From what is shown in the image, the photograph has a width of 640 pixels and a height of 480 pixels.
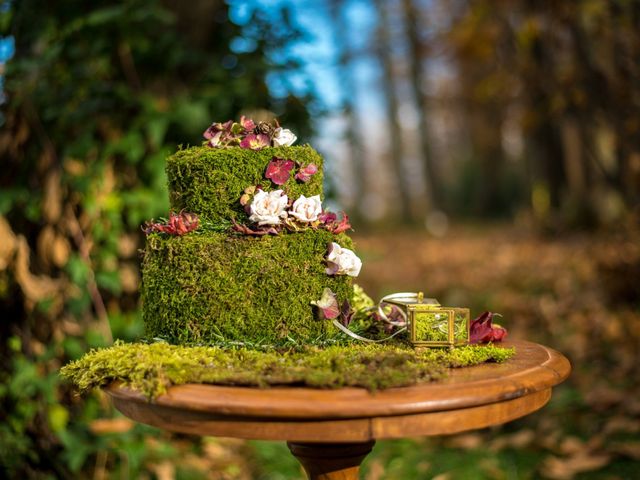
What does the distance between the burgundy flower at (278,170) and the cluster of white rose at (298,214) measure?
2.0 inches

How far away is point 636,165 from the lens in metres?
5.94

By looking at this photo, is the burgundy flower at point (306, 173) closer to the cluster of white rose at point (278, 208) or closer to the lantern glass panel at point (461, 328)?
the cluster of white rose at point (278, 208)


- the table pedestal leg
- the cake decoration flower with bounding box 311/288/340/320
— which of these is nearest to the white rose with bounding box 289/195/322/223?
the cake decoration flower with bounding box 311/288/340/320

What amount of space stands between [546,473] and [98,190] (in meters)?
2.83

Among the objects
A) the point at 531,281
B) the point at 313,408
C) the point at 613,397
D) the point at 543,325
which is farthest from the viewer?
the point at 531,281

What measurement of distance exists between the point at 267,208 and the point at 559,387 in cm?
378

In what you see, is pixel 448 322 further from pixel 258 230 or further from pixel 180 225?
pixel 180 225

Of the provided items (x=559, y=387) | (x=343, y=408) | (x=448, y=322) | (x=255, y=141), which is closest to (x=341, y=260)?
(x=448, y=322)

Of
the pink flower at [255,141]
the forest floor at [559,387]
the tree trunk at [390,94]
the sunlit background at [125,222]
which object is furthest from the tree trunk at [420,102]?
the pink flower at [255,141]

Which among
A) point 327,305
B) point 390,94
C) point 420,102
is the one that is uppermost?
point 390,94

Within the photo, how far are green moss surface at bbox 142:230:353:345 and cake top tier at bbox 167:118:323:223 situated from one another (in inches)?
4.3

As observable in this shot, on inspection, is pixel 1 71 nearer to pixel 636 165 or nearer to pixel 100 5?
pixel 100 5

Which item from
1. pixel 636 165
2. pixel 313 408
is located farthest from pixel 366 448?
pixel 636 165

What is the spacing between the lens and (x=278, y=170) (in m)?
2.14
